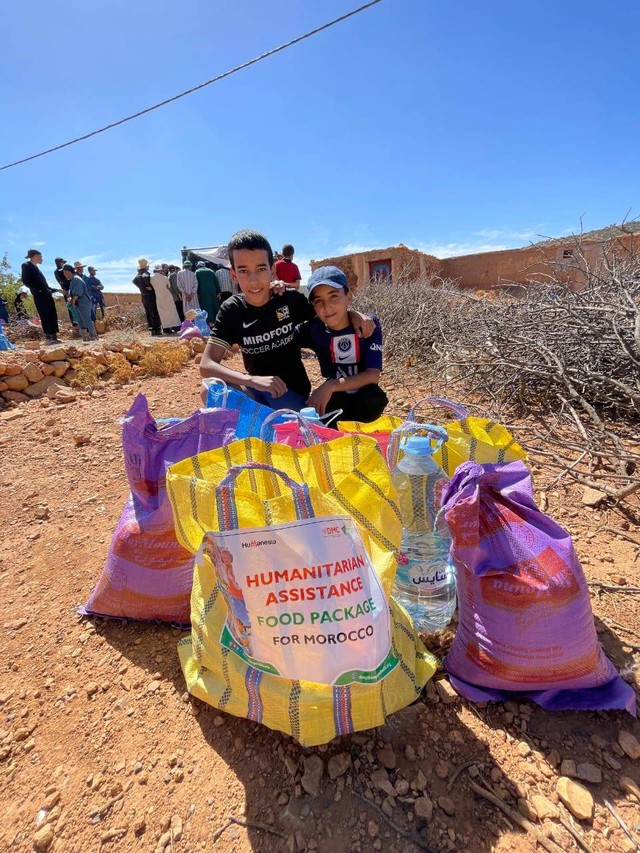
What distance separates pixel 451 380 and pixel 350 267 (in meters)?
14.0

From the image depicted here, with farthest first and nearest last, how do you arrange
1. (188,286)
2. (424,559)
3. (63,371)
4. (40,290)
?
(188,286) → (40,290) → (63,371) → (424,559)

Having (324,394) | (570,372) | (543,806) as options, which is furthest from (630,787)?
(570,372)

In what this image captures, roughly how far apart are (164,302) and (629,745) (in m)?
10.9

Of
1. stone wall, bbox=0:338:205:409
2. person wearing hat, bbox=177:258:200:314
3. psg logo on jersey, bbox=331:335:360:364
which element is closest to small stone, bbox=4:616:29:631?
psg logo on jersey, bbox=331:335:360:364

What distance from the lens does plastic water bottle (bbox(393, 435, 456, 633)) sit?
1.36m

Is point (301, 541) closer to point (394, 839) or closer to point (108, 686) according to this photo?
point (394, 839)

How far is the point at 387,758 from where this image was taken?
1.03 metres

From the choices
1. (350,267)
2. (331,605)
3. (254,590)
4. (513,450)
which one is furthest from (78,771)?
(350,267)

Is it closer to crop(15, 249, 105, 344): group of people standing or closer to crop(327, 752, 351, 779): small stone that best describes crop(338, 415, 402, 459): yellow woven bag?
crop(327, 752, 351, 779): small stone

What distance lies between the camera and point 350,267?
1684 cm

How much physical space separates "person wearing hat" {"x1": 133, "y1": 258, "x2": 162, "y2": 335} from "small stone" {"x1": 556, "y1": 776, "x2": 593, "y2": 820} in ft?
36.5

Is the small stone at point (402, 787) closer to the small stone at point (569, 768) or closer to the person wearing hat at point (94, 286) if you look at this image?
the small stone at point (569, 768)

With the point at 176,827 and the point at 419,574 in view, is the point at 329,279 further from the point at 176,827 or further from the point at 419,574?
the point at 176,827

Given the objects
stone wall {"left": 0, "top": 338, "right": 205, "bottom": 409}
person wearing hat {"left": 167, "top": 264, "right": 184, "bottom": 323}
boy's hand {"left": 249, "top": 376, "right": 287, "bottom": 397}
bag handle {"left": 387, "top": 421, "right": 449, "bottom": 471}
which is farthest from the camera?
person wearing hat {"left": 167, "top": 264, "right": 184, "bottom": 323}
